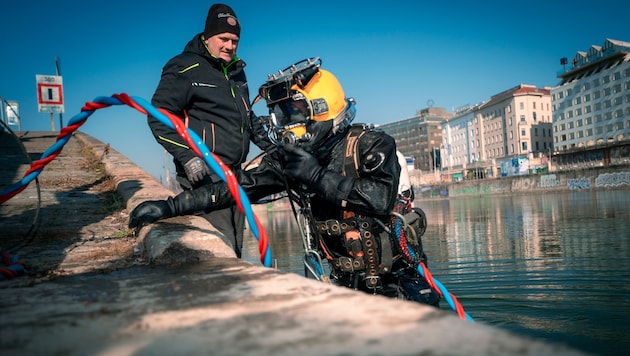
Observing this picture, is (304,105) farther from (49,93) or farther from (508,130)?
(508,130)

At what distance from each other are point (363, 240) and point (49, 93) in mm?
15164

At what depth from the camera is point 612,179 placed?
159 feet

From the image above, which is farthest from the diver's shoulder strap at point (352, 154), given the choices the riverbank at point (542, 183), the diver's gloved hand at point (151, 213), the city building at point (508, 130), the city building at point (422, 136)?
the city building at point (422, 136)

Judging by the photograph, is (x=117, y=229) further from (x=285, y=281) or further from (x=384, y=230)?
(x=285, y=281)

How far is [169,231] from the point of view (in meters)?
Answer: 2.77

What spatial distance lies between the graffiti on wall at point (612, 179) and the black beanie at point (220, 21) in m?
54.4

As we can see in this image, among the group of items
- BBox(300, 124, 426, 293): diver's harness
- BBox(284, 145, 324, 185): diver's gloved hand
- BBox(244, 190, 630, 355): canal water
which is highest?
BBox(284, 145, 324, 185): diver's gloved hand

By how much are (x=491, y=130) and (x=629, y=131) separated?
28.1 metres

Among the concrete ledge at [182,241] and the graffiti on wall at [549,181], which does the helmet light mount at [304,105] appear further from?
the graffiti on wall at [549,181]

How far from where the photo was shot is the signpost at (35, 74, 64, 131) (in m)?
14.2

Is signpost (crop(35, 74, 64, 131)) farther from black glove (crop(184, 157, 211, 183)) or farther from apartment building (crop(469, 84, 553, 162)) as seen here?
apartment building (crop(469, 84, 553, 162))

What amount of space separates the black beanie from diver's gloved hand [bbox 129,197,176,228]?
5.09 feet

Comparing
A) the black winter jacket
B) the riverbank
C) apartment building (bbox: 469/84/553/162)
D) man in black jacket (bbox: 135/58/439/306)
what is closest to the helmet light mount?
man in black jacket (bbox: 135/58/439/306)

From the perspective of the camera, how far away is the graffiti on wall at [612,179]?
46.6m
